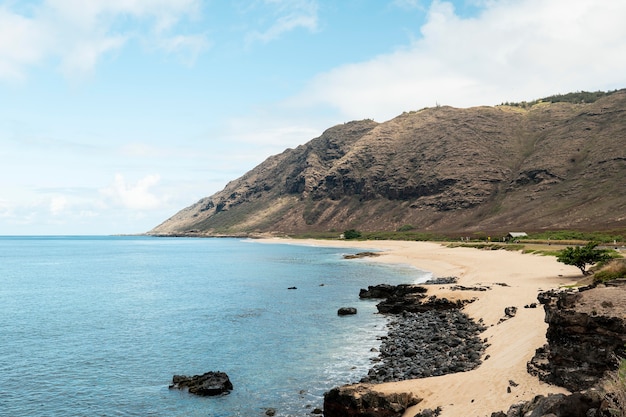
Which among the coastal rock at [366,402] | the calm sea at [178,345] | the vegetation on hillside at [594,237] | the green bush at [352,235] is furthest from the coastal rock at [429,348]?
the green bush at [352,235]

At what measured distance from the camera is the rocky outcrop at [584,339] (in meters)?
13.7

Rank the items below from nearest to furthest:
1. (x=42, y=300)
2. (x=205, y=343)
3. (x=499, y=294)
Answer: (x=205, y=343)
(x=499, y=294)
(x=42, y=300)

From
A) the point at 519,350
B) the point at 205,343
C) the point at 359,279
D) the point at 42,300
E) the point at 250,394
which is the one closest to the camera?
the point at 519,350

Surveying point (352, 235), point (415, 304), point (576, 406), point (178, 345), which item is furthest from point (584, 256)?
point (352, 235)

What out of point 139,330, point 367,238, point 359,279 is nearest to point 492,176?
point 367,238

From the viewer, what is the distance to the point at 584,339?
14414mm

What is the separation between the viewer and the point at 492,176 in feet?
633

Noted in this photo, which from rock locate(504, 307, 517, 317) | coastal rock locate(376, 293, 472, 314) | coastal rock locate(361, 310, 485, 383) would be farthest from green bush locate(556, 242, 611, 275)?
rock locate(504, 307, 517, 317)

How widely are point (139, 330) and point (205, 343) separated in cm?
842

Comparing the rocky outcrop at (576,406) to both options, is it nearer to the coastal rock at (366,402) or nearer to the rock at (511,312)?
the coastal rock at (366,402)

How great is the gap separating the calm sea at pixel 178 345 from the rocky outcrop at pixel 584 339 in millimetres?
9730

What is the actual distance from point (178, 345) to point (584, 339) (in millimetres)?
25020

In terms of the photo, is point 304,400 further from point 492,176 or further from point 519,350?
point 492,176

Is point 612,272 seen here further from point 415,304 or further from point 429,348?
point 415,304
